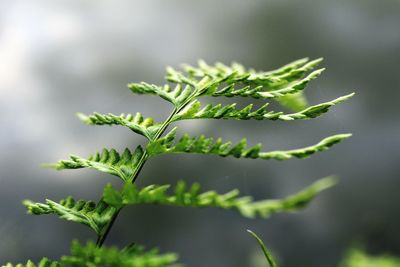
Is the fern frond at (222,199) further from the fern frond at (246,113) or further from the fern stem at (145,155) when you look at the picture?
the fern frond at (246,113)

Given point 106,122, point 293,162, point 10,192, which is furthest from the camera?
point 293,162

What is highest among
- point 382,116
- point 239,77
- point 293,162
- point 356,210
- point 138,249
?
point 239,77

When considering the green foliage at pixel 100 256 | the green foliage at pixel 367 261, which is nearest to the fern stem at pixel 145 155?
the green foliage at pixel 100 256

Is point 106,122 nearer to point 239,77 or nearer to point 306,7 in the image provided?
point 239,77

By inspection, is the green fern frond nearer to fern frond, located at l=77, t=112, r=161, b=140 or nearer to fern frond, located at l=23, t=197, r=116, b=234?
fern frond, located at l=77, t=112, r=161, b=140

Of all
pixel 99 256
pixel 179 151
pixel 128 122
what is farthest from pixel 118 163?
pixel 99 256

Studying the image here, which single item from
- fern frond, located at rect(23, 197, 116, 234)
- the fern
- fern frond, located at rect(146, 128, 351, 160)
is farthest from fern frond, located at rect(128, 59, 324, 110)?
fern frond, located at rect(23, 197, 116, 234)

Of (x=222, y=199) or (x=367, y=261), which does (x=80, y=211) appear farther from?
(x=367, y=261)

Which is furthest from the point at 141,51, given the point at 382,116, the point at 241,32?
the point at 382,116
